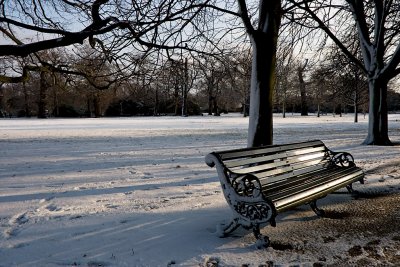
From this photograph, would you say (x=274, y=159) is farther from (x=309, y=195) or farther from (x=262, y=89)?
(x=262, y=89)

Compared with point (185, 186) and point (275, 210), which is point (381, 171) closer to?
point (185, 186)

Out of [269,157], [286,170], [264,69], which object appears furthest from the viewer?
[264,69]

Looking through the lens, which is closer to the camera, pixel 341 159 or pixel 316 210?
pixel 316 210

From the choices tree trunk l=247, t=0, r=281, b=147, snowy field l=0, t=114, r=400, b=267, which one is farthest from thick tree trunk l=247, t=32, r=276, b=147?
snowy field l=0, t=114, r=400, b=267

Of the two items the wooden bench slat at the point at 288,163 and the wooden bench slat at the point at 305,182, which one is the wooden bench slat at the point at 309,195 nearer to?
the wooden bench slat at the point at 305,182

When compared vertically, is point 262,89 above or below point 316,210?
above

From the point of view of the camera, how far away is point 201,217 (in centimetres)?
449

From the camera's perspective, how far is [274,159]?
4.83 m

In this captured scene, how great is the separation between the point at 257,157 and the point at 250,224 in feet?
3.71

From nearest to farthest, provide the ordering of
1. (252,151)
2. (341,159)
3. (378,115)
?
(252,151), (341,159), (378,115)

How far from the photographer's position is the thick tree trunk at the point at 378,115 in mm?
12914

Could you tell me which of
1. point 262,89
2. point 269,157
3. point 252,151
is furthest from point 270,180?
point 262,89

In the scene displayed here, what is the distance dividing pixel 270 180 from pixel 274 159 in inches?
16.8

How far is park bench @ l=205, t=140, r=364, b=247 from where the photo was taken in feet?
11.6
